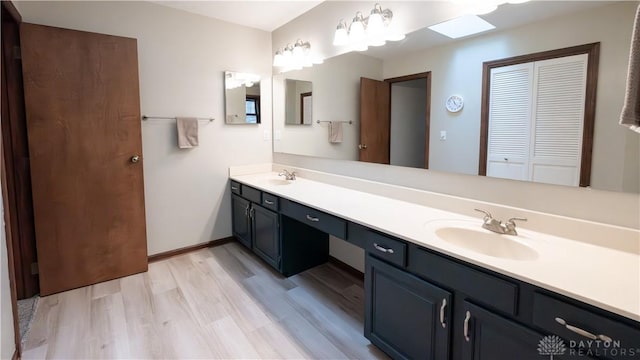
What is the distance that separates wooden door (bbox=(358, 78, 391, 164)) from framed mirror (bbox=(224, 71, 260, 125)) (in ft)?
4.54

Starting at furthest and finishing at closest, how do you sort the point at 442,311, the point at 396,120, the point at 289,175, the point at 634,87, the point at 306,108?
1. the point at 289,175
2. the point at 306,108
3. the point at 396,120
4. the point at 442,311
5. the point at 634,87

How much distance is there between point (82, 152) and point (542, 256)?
301 centimetres

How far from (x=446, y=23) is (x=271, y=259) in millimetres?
2171

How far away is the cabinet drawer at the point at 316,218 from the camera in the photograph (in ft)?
6.30

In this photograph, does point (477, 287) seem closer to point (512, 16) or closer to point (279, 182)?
point (512, 16)

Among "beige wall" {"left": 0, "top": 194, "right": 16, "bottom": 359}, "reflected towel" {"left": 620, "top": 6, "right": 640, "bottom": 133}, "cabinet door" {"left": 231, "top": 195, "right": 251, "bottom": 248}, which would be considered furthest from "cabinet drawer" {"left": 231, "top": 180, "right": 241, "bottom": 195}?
"reflected towel" {"left": 620, "top": 6, "right": 640, "bottom": 133}

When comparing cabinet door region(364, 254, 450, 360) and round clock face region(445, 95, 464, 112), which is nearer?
cabinet door region(364, 254, 450, 360)

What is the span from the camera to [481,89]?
67.8 inches

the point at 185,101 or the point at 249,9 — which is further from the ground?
the point at 249,9

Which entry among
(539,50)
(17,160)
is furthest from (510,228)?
(17,160)

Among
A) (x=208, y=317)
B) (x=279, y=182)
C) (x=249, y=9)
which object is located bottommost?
(x=208, y=317)

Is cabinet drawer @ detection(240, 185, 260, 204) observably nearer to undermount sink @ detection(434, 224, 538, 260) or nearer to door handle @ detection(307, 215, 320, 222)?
door handle @ detection(307, 215, 320, 222)

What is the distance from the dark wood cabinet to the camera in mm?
1097

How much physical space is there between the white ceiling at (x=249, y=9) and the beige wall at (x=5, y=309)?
2.14 m
